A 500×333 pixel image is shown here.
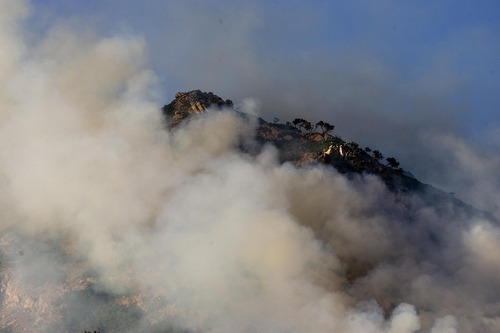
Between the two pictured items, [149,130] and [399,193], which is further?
[399,193]

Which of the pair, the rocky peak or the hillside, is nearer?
the hillside

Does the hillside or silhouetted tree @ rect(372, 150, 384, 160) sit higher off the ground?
silhouetted tree @ rect(372, 150, 384, 160)

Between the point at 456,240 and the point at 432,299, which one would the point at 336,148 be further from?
the point at 432,299

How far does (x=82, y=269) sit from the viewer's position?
83.8m

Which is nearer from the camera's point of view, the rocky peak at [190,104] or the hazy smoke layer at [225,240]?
the hazy smoke layer at [225,240]

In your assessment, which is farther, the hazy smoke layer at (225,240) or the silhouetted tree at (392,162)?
the silhouetted tree at (392,162)

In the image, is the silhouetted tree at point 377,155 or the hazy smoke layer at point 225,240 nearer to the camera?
the hazy smoke layer at point 225,240

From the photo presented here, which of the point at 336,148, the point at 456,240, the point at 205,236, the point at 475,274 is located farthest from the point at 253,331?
the point at 336,148

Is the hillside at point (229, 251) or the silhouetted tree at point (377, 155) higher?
the silhouetted tree at point (377, 155)

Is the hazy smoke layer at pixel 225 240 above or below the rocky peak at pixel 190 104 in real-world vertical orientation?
below

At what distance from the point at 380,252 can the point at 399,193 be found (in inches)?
1174

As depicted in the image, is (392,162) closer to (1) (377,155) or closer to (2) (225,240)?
(1) (377,155)

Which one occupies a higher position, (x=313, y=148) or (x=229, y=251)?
(x=313, y=148)

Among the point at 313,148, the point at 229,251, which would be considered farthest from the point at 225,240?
the point at 313,148
